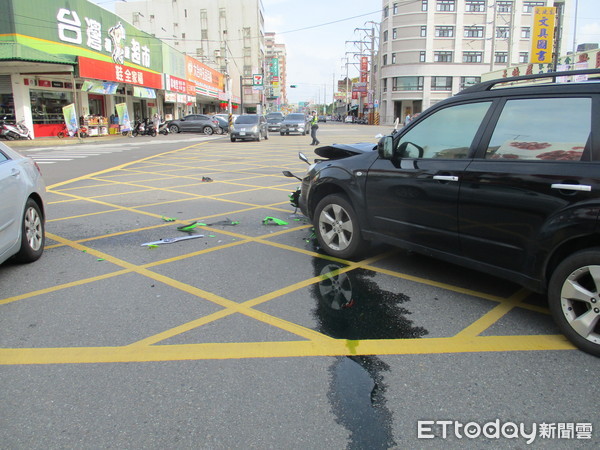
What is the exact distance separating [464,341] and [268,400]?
1623 millimetres

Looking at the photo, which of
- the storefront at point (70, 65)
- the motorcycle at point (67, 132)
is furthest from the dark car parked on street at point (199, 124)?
the motorcycle at point (67, 132)

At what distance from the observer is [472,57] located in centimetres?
7506

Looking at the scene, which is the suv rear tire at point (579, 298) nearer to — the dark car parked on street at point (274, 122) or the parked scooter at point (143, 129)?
the parked scooter at point (143, 129)

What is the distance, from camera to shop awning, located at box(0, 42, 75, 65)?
872 inches

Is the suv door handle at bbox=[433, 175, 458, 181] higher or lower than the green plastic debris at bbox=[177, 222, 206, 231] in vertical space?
higher

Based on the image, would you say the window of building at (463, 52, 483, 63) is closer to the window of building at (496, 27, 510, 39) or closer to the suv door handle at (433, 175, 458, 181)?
the window of building at (496, 27, 510, 39)

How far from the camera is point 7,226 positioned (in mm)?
4777

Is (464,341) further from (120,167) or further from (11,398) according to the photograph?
(120,167)

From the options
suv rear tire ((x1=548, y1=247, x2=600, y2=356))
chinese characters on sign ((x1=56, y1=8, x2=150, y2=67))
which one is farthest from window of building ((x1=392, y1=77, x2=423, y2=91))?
suv rear tire ((x1=548, y1=247, x2=600, y2=356))

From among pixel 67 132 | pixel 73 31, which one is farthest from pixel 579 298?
pixel 73 31

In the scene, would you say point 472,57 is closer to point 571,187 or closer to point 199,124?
point 199,124

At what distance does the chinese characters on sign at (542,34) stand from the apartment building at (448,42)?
4846 centimetres

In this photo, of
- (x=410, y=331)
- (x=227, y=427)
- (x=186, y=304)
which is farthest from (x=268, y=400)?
(x=186, y=304)

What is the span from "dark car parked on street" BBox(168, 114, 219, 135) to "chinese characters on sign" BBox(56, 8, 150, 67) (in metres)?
5.34
